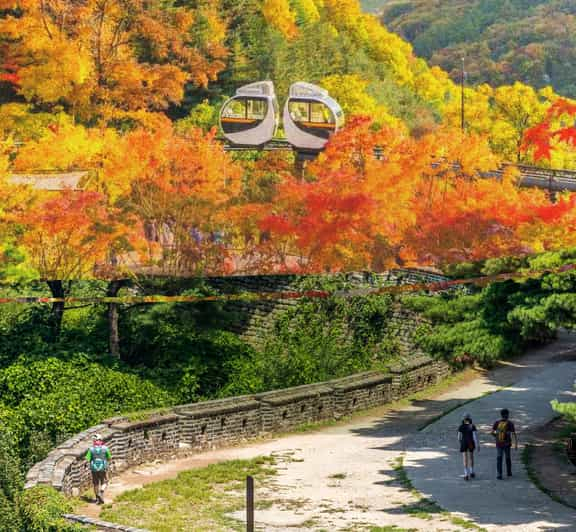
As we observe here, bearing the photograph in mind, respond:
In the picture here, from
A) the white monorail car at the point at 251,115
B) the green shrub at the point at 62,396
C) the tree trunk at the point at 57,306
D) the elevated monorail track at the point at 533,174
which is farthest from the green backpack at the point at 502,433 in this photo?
the tree trunk at the point at 57,306

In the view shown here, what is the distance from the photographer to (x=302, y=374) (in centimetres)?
3303

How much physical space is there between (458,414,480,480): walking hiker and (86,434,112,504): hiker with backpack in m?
6.26

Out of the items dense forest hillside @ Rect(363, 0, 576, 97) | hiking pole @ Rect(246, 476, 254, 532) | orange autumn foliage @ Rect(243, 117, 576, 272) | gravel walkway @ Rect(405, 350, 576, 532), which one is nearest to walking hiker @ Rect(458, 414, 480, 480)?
gravel walkway @ Rect(405, 350, 576, 532)

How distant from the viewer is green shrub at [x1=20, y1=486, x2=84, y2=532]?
2044 centimetres

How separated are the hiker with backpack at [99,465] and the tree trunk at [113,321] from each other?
30.9ft

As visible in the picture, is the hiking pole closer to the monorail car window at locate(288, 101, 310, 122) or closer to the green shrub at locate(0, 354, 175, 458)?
the green shrub at locate(0, 354, 175, 458)

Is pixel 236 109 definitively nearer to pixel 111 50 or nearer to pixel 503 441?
pixel 111 50

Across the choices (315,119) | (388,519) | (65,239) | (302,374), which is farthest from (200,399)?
(388,519)

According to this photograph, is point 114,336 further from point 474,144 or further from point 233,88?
point 474,144

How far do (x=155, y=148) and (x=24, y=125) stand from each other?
10.1ft

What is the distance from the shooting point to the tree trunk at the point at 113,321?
3341 centimetres

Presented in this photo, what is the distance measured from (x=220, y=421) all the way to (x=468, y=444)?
6.30 m

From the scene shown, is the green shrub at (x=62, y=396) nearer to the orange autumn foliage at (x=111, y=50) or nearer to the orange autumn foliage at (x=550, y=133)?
the orange autumn foliage at (x=111, y=50)

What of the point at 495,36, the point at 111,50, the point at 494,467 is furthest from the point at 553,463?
the point at 495,36
